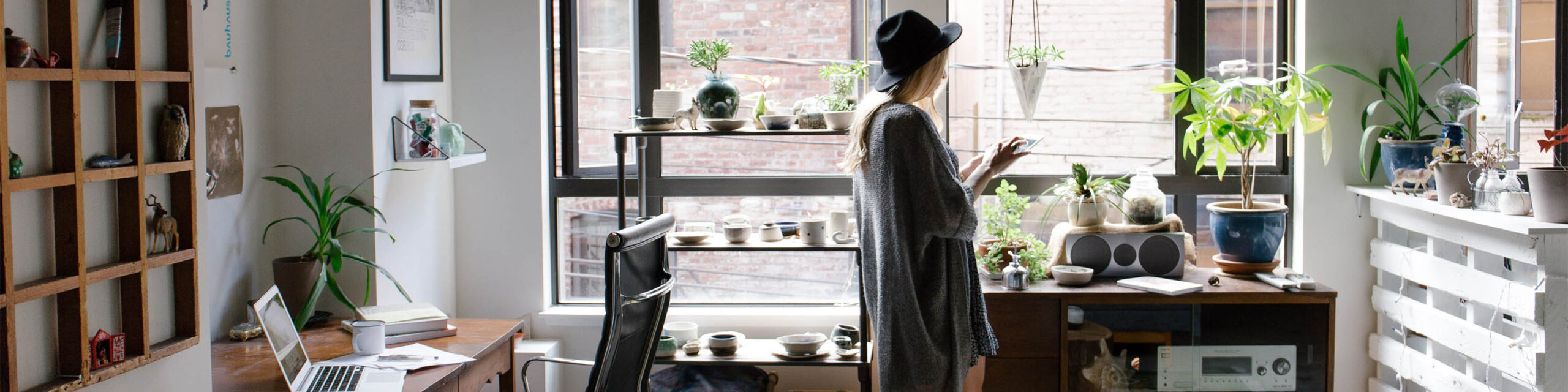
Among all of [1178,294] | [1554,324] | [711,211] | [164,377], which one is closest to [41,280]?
[164,377]

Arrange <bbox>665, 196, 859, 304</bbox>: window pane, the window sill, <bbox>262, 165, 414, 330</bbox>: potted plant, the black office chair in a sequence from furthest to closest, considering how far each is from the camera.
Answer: <bbox>665, 196, 859, 304</bbox>: window pane → the window sill → <bbox>262, 165, 414, 330</bbox>: potted plant → the black office chair

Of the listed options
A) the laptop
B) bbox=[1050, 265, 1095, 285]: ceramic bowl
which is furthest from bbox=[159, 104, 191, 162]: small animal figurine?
bbox=[1050, 265, 1095, 285]: ceramic bowl

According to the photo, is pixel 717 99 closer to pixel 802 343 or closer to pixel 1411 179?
pixel 802 343

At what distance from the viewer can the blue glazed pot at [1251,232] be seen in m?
3.40

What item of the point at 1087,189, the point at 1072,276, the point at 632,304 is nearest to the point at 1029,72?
the point at 1087,189

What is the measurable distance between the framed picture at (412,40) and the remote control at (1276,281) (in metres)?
2.66

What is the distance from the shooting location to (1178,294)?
3227mm

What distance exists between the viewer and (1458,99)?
337 centimetres

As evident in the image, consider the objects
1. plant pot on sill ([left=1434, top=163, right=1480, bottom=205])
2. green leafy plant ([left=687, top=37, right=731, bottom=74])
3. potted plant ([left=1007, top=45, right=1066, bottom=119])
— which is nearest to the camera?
plant pot on sill ([left=1434, top=163, right=1480, bottom=205])

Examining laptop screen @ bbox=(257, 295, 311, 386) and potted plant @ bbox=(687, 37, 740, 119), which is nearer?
laptop screen @ bbox=(257, 295, 311, 386)

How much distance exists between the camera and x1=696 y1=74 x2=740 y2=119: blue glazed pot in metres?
3.27

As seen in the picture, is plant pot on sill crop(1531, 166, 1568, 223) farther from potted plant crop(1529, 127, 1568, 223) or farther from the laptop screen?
the laptop screen

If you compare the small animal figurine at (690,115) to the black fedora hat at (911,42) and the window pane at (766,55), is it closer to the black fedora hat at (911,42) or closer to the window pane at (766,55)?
the window pane at (766,55)

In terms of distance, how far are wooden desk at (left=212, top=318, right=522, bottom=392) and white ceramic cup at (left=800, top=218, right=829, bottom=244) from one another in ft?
2.88
